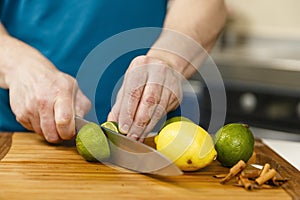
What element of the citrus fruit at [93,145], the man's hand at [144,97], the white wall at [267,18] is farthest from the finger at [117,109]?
the white wall at [267,18]

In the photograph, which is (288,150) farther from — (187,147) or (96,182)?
(96,182)

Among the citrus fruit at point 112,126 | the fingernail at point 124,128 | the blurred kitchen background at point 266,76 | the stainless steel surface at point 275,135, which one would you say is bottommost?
the stainless steel surface at point 275,135

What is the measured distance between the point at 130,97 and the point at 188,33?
0.39m

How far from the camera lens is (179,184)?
3.99 feet

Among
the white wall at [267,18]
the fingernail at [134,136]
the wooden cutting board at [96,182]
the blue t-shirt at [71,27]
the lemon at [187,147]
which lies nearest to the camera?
the wooden cutting board at [96,182]

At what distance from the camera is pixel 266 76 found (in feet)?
9.05

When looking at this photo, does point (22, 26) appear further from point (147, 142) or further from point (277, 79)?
point (277, 79)

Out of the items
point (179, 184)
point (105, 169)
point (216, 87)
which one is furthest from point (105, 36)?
point (216, 87)

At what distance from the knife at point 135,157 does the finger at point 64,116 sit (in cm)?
3

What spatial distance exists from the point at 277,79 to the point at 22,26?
1.38 m

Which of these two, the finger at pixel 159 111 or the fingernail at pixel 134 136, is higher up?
the finger at pixel 159 111

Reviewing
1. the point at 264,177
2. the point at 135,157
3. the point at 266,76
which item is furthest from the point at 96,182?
the point at 266,76

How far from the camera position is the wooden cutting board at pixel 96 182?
3.70 feet

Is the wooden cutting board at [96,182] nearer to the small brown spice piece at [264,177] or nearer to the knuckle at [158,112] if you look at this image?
the small brown spice piece at [264,177]
